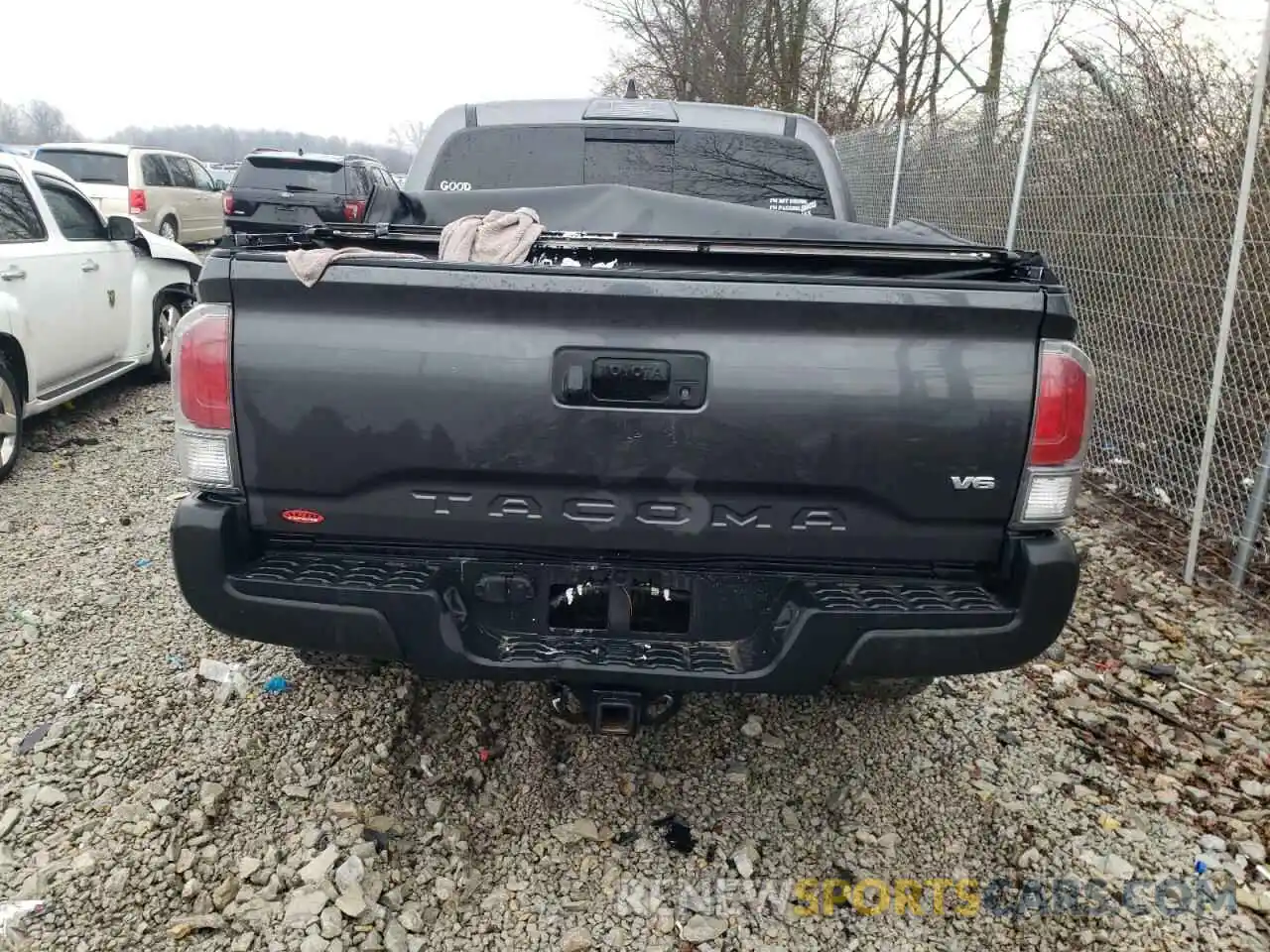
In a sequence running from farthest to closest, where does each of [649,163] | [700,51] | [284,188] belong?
1. [700,51]
2. [284,188]
3. [649,163]

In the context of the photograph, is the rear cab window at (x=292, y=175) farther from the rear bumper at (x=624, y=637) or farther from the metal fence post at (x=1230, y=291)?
the rear bumper at (x=624, y=637)

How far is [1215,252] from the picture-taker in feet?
15.7

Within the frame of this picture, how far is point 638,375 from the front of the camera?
215cm

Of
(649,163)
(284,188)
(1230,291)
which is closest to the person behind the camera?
(649,163)

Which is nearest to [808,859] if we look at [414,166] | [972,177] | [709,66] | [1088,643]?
[1088,643]

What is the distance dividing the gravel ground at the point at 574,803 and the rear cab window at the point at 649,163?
2258 mm

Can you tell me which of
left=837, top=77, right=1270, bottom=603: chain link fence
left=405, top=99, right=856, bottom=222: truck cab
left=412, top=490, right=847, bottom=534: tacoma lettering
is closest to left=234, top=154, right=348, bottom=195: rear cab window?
left=837, top=77, right=1270, bottom=603: chain link fence

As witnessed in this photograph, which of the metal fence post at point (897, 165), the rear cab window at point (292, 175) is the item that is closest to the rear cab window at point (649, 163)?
the metal fence post at point (897, 165)

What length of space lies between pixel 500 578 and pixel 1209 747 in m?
2.74

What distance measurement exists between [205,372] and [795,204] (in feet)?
9.27

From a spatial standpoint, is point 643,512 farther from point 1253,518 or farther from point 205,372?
point 1253,518

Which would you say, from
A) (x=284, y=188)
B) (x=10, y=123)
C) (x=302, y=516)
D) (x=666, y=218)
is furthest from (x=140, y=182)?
(x=10, y=123)

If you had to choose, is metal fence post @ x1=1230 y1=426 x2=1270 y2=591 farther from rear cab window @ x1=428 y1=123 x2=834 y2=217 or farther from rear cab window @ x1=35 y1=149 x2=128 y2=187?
rear cab window @ x1=35 y1=149 x2=128 y2=187

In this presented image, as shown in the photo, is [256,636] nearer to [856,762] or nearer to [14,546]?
[856,762]
